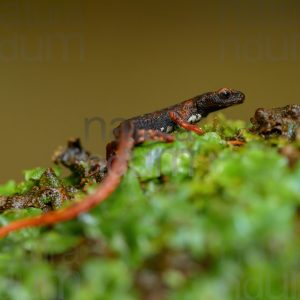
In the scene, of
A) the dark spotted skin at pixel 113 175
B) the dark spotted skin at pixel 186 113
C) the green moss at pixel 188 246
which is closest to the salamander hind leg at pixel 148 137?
the dark spotted skin at pixel 113 175

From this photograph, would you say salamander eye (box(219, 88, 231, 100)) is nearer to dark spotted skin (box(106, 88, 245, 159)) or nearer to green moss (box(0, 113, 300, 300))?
dark spotted skin (box(106, 88, 245, 159))

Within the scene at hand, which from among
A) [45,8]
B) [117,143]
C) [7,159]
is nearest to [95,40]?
[45,8]

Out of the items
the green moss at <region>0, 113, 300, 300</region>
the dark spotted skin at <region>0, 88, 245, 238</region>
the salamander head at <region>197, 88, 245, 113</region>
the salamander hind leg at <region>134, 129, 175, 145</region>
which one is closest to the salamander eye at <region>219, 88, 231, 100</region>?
the salamander head at <region>197, 88, 245, 113</region>

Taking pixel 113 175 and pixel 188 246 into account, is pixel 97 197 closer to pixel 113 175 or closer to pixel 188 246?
pixel 113 175

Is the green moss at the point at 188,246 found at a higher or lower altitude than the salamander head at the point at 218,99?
lower

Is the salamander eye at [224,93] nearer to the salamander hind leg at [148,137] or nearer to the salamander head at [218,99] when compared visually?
the salamander head at [218,99]

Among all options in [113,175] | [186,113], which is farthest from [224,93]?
[113,175]
